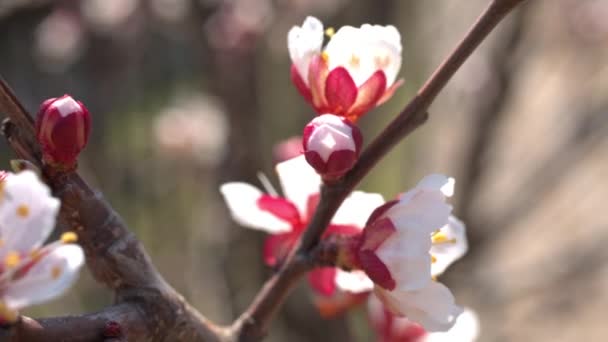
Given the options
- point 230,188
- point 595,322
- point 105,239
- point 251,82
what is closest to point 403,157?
point 251,82

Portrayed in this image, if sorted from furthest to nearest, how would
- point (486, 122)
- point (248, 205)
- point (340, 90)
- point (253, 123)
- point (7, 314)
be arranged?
point (486, 122)
point (253, 123)
point (248, 205)
point (340, 90)
point (7, 314)

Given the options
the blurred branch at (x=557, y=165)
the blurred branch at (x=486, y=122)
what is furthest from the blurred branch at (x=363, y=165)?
the blurred branch at (x=557, y=165)

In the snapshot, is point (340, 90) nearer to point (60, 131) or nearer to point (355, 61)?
point (355, 61)

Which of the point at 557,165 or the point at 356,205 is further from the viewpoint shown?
the point at 557,165

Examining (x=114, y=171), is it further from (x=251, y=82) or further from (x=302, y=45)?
(x=302, y=45)

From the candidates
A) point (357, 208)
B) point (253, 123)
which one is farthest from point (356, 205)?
point (253, 123)

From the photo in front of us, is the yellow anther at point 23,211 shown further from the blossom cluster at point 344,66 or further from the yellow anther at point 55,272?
the blossom cluster at point 344,66

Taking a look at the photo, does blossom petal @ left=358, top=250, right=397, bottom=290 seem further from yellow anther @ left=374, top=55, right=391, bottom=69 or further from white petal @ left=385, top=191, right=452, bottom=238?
yellow anther @ left=374, top=55, right=391, bottom=69
